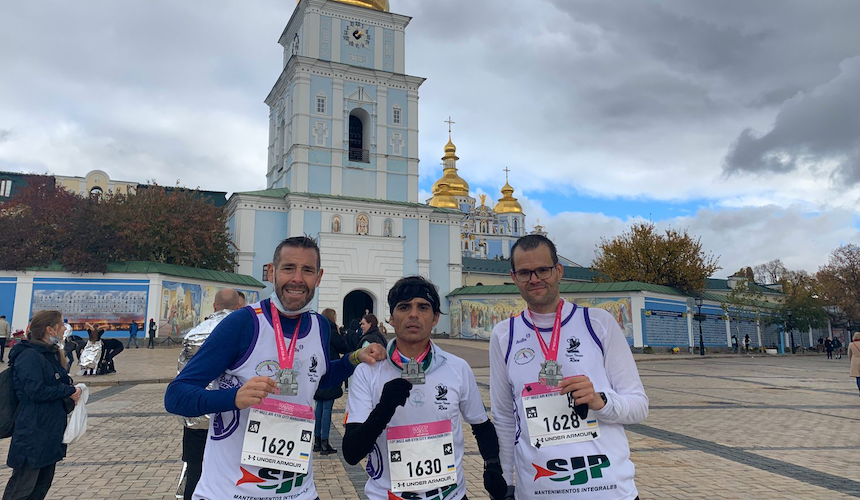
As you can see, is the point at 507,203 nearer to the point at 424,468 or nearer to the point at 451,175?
the point at 451,175

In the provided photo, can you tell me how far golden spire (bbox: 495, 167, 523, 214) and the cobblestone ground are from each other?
82.7m

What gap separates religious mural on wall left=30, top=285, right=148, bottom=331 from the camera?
24.4m

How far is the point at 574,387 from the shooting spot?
2309 millimetres

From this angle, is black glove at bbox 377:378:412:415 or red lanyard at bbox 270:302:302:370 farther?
red lanyard at bbox 270:302:302:370

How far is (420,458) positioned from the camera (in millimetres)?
2523

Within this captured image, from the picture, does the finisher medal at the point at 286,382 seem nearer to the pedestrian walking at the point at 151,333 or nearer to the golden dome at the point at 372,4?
the pedestrian walking at the point at 151,333

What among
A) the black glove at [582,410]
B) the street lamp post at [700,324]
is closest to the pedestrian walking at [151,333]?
the black glove at [582,410]

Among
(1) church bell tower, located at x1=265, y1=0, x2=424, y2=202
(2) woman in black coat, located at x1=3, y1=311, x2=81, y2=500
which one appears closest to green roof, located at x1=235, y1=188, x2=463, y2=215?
(1) church bell tower, located at x1=265, y1=0, x2=424, y2=202

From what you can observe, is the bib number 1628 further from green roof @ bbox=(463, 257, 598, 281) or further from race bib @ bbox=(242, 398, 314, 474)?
green roof @ bbox=(463, 257, 598, 281)

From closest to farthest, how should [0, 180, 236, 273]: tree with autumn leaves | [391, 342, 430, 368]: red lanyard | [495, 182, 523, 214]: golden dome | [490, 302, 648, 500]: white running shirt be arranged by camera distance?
[490, 302, 648, 500]: white running shirt
[391, 342, 430, 368]: red lanyard
[0, 180, 236, 273]: tree with autumn leaves
[495, 182, 523, 214]: golden dome

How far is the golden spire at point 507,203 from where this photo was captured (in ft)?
313

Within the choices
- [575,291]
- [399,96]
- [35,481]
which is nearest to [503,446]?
[35,481]

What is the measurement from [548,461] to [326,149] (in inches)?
1400

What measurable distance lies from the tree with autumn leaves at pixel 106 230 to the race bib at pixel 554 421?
88.2 feet
